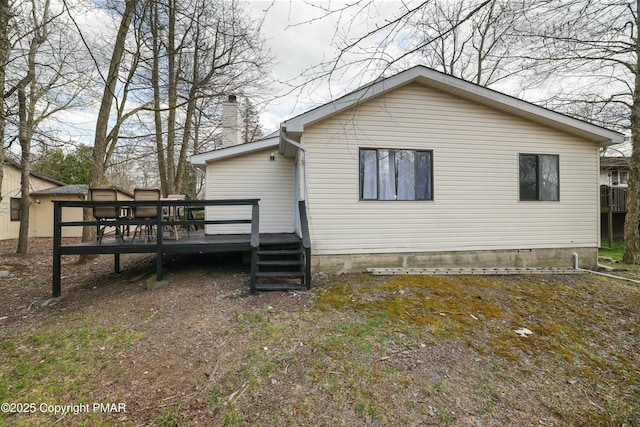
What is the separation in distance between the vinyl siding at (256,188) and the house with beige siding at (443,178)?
72 cm

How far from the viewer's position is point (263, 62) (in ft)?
39.9

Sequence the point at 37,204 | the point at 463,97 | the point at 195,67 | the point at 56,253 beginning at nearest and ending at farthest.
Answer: the point at 56,253 → the point at 463,97 → the point at 195,67 → the point at 37,204

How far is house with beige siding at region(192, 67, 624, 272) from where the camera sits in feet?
20.4

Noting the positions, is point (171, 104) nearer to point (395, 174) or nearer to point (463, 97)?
point (395, 174)

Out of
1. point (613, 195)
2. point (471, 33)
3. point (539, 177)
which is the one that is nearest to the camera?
point (471, 33)

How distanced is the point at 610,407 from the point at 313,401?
2.80 meters

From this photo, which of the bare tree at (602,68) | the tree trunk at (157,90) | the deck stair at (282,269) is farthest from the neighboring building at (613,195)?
the tree trunk at (157,90)

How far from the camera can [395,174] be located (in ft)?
21.2

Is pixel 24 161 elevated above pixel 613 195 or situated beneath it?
elevated above

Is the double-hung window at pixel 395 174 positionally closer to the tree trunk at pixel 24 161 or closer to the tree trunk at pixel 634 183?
the tree trunk at pixel 634 183

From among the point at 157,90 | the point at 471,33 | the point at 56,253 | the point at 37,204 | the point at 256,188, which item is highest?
the point at 157,90

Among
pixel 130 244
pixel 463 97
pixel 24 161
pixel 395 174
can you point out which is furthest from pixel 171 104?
pixel 463 97

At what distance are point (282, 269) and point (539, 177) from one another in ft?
22.1

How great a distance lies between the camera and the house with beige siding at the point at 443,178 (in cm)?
623
